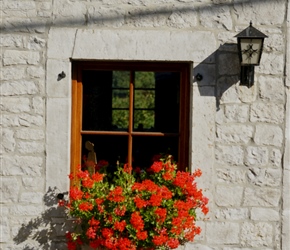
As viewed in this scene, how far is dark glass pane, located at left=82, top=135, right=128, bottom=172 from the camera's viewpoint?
4.54m

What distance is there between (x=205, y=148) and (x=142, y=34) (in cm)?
107

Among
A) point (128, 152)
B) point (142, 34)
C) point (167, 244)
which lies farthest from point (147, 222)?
point (142, 34)

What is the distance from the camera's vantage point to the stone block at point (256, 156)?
4398mm

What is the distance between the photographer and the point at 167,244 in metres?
4.04

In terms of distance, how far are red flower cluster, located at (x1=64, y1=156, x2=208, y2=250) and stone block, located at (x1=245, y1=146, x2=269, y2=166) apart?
0.47 m

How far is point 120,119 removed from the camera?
459 centimetres

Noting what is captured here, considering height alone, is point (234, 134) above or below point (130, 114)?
below

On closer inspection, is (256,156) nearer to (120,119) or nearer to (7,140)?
(120,119)

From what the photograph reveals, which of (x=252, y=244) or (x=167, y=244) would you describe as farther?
(x=252, y=244)

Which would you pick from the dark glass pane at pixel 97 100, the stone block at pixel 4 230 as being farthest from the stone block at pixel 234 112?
the stone block at pixel 4 230

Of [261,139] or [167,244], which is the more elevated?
[261,139]

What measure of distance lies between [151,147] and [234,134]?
2.34 ft

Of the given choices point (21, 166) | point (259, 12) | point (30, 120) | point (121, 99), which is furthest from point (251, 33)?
point (21, 166)

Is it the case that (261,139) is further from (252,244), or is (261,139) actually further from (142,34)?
(142,34)
